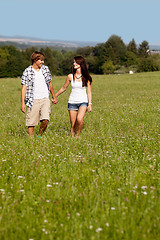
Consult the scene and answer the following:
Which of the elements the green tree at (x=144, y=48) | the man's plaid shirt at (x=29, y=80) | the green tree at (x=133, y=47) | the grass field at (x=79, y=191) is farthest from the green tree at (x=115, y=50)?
the grass field at (x=79, y=191)

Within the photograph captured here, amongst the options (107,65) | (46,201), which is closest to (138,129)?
(46,201)

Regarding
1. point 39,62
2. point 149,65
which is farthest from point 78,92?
point 149,65

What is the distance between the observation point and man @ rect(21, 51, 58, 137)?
853 cm

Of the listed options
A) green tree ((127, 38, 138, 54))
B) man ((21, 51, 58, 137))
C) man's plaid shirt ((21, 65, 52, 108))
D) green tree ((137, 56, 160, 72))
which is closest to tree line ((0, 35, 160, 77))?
green tree ((127, 38, 138, 54))

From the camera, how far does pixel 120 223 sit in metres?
3.65

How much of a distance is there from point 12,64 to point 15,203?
382ft

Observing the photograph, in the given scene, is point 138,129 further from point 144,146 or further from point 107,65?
point 107,65

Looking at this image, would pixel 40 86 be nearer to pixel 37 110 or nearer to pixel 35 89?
pixel 35 89

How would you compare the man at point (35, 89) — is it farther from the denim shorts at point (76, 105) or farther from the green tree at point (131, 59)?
the green tree at point (131, 59)

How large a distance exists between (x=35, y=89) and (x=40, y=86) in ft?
0.52

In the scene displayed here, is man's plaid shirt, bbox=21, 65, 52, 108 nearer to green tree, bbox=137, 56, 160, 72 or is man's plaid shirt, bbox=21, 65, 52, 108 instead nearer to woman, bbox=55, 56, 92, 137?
woman, bbox=55, 56, 92, 137

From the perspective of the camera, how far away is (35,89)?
344 inches

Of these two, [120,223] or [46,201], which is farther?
[46,201]

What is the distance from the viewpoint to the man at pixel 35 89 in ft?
28.0
